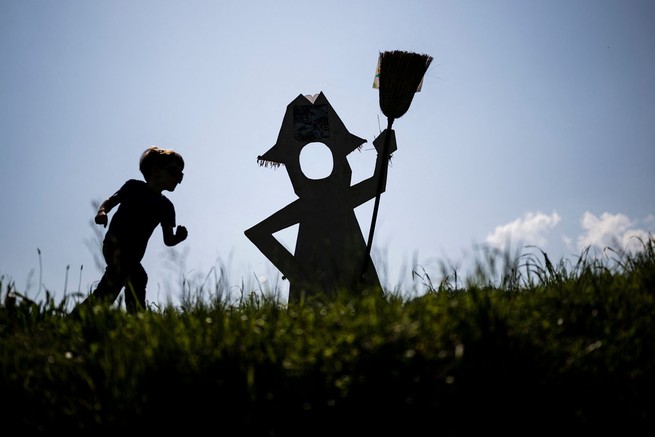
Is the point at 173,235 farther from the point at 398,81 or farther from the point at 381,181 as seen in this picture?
the point at 398,81

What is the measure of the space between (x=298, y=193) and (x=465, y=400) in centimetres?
324

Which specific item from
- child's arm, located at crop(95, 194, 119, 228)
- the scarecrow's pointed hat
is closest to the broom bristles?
the scarecrow's pointed hat

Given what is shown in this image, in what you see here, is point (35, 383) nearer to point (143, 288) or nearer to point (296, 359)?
point (296, 359)

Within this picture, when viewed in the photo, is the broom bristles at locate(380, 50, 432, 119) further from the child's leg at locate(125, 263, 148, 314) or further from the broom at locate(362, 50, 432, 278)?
the child's leg at locate(125, 263, 148, 314)

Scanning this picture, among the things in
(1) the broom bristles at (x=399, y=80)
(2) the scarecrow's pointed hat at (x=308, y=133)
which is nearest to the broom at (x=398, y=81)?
(1) the broom bristles at (x=399, y=80)

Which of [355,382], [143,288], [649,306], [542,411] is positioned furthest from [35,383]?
[649,306]

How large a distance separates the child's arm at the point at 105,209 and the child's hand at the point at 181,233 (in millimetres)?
492

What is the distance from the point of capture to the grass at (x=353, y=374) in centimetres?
203

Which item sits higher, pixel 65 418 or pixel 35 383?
pixel 35 383

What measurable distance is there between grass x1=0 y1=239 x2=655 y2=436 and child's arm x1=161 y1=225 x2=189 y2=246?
1.57m

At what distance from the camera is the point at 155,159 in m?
4.27

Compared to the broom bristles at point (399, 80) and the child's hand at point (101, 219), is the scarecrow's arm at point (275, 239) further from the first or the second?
the child's hand at point (101, 219)

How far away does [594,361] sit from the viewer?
2311 millimetres

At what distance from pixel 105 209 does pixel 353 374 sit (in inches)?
106
